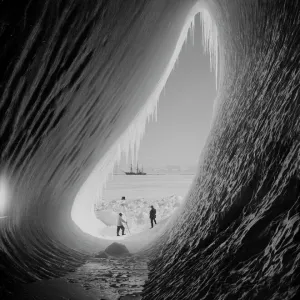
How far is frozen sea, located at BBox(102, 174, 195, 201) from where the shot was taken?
33.7 m

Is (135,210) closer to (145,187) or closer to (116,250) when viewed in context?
(145,187)

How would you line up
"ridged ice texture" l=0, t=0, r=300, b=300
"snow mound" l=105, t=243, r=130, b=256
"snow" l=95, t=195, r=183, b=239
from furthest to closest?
1. "snow" l=95, t=195, r=183, b=239
2. "snow mound" l=105, t=243, r=130, b=256
3. "ridged ice texture" l=0, t=0, r=300, b=300

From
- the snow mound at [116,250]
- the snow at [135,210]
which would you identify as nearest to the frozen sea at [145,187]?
the snow at [135,210]

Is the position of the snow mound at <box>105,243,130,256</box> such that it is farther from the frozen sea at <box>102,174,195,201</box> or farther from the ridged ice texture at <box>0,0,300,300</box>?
the frozen sea at <box>102,174,195,201</box>

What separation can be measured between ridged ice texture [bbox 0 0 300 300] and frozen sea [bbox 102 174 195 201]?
26.9m

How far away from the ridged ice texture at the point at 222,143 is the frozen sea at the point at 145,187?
26.9m

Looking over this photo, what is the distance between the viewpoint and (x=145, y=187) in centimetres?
3850

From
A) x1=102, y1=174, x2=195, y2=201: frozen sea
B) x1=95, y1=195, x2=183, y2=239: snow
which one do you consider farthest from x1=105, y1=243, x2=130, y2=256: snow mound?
x1=102, y1=174, x2=195, y2=201: frozen sea

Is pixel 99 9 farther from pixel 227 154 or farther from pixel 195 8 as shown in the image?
pixel 195 8

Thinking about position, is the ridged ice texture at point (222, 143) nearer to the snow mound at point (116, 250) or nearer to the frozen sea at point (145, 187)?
the snow mound at point (116, 250)

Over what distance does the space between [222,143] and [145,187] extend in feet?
113

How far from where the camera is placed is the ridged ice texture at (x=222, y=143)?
1.96m

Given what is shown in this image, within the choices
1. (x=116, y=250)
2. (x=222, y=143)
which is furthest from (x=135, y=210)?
(x=222, y=143)

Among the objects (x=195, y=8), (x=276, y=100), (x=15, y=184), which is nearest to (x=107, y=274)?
(x=15, y=184)
